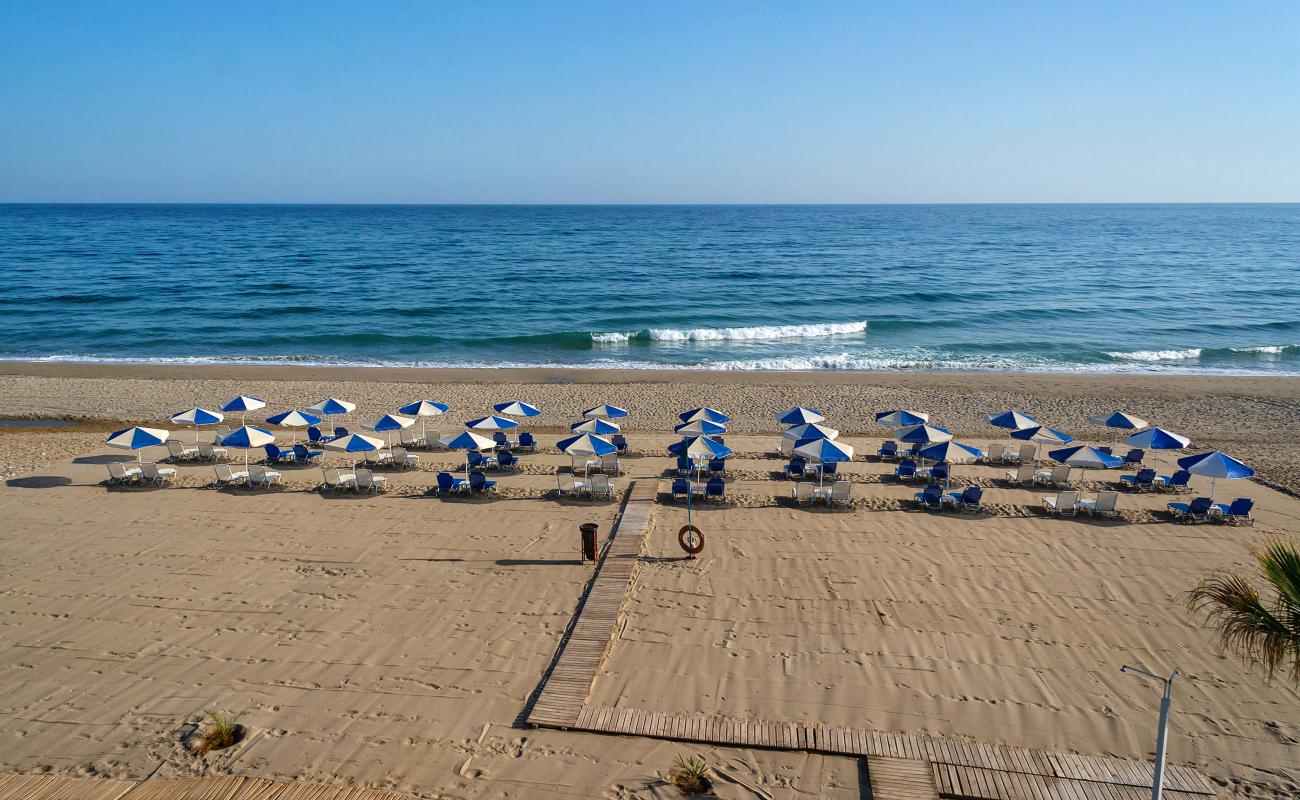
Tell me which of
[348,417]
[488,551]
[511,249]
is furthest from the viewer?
[511,249]

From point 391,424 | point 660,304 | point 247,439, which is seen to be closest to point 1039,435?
point 391,424

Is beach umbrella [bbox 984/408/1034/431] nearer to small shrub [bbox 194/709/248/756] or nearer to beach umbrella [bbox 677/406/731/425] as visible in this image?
beach umbrella [bbox 677/406/731/425]

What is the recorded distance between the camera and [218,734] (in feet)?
25.9

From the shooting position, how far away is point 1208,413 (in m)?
22.9

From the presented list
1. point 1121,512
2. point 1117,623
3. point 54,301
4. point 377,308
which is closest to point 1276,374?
point 1121,512

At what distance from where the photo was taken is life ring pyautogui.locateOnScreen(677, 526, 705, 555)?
12008mm

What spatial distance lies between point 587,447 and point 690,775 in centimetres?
848

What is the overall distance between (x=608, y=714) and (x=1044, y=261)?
6900 centimetres

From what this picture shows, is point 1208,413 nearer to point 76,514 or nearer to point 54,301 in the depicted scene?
point 76,514

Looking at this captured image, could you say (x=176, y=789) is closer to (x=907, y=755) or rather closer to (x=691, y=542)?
(x=907, y=755)

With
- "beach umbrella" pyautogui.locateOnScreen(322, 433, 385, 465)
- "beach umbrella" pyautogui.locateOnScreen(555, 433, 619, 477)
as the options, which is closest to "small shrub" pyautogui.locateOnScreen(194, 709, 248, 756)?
"beach umbrella" pyautogui.locateOnScreen(555, 433, 619, 477)

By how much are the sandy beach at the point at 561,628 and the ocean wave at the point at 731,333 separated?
1927 cm

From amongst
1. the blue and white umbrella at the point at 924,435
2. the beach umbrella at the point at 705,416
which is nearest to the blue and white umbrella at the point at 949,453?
the blue and white umbrella at the point at 924,435

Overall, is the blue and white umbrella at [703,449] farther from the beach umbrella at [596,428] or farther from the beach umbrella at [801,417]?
the beach umbrella at [801,417]
